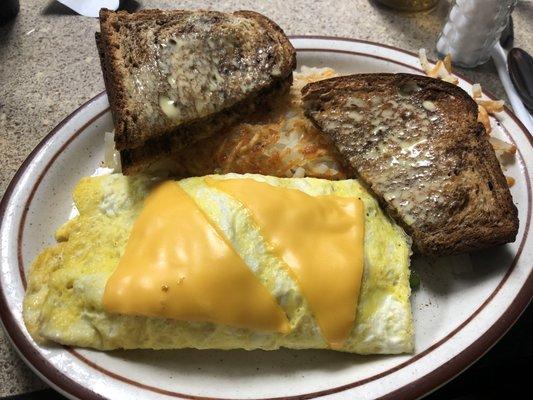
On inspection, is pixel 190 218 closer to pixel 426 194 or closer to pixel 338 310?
pixel 338 310

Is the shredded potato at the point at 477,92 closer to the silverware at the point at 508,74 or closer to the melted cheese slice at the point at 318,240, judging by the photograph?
the silverware at the point at 508,74

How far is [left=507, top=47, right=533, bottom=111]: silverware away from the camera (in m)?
2.03

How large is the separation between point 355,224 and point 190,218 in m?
0.43

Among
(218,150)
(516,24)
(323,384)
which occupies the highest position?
(516,24)

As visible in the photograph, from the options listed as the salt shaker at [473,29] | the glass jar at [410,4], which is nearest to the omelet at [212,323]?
the salt shaker at [473,29]

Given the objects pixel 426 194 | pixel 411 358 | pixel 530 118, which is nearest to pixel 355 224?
pixel 426 194

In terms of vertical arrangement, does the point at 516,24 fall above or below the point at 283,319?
above

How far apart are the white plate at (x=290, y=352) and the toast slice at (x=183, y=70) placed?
1.21 ft

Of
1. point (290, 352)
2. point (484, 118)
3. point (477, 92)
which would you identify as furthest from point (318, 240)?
point (477, 92)

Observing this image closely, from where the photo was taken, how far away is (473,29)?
2.15 metres

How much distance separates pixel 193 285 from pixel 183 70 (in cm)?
70

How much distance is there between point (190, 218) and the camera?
4.44 ft

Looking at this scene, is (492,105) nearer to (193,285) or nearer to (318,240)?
(318,240)

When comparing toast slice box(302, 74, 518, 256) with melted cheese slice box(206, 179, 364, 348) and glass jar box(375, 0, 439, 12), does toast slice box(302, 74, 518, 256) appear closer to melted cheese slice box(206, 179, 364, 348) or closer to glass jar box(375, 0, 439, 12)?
melted cheese slice box(206, 179, 364, 348)
